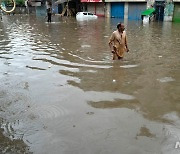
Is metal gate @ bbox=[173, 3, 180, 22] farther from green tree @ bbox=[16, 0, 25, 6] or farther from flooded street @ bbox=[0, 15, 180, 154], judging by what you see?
green tree @ bbox=[16, 0, 25, 6]

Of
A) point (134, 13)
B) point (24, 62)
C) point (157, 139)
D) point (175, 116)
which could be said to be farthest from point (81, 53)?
point (134, 13)

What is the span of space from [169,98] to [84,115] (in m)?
2.07

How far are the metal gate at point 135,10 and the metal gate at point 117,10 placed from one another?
59.8 inches

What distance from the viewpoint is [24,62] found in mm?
9766

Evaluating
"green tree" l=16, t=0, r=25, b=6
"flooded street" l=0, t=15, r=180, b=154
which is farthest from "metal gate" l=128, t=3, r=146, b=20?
"green tree" l=16, t=0, r=25, b=6

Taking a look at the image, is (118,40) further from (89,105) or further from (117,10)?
(117,10)

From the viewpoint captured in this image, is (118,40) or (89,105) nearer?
(89,105)

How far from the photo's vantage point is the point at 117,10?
40000 mm

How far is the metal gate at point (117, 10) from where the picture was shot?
39.4m

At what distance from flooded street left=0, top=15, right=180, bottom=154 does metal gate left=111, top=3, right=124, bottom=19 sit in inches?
1199

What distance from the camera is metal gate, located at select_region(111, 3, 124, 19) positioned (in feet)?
129

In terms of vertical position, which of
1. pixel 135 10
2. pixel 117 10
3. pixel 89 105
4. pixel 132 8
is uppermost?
pixel 132 8

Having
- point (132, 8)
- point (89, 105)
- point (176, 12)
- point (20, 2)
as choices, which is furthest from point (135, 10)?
point (89, 105)

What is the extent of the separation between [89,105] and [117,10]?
36.0 m
